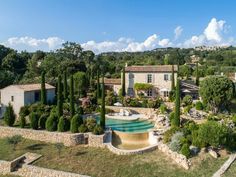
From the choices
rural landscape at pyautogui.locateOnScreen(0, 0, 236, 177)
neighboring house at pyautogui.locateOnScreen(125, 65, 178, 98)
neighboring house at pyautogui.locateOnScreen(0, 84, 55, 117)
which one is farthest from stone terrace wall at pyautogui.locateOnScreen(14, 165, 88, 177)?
neighboring house at pyautogui.locateOnScreen(125, 65, 178, 98)

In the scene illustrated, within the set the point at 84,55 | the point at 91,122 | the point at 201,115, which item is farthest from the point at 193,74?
the point at 91,122

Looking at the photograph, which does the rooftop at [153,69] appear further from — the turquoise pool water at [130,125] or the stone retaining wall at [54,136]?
the stone retaining wall at [54,136]

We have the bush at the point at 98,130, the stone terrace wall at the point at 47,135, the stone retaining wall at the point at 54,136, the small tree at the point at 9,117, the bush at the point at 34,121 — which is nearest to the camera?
the stone retaining wall at the point at 54,136

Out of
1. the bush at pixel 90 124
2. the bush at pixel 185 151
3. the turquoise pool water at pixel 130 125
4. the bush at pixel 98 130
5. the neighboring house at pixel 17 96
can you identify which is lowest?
the bush at pixel 185 151

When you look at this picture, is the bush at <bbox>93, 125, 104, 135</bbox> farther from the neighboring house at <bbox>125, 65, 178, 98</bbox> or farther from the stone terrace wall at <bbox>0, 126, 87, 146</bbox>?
the neighboring house at <bbox>125, 65, 178, 98</bbox>

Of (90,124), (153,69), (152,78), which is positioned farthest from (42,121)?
(153,69)

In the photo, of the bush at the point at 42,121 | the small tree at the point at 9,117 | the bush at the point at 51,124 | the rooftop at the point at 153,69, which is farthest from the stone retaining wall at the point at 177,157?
the rooftop at the point at 153,69

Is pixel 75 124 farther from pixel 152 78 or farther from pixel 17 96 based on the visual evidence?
pixel 152 78

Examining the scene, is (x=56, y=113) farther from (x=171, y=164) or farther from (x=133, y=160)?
(x=171, y=164)
